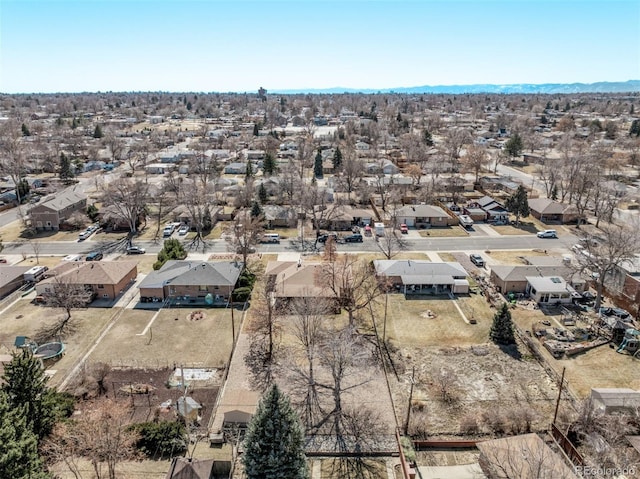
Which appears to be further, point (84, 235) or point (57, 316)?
point (84, 235)

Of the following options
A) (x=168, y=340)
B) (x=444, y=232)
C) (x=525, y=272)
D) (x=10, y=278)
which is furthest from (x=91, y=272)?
(x=444, y=232)

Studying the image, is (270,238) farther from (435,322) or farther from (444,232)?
(435,322)

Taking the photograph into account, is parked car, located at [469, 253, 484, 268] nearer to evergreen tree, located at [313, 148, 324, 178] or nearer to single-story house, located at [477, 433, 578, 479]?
single-story house, located at [477, 433, 578, 479]

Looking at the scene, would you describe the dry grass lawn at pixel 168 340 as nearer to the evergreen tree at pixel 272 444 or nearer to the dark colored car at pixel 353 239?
the evergreen tree at pixel 272 444

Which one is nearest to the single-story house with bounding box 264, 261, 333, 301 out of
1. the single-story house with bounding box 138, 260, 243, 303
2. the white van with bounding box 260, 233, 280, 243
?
the single-story house with bounding box 138, 260, 243, 303

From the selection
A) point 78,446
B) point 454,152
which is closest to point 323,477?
point 78,446

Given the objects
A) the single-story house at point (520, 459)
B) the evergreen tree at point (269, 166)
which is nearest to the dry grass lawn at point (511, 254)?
the single-story house at point (520, 459)
